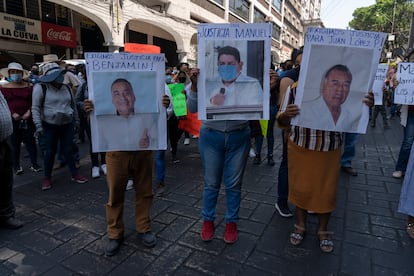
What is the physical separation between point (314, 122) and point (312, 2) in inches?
3429

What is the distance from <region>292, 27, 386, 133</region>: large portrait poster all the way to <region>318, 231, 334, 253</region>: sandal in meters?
1.09

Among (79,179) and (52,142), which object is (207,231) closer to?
(79,179)

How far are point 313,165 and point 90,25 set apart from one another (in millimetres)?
16614

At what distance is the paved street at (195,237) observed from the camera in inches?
100

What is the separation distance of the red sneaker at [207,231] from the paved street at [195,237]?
2.2 inches

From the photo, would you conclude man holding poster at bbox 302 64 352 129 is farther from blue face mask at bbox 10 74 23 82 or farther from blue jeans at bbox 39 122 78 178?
blue face mask at bbox 10 74 23 82

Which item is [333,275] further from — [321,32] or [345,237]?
[321,32]

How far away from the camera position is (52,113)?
433 cm

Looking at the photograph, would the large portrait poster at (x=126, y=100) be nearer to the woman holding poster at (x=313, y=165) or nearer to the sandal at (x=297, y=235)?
the woman holding poster at (x=313, y=165)

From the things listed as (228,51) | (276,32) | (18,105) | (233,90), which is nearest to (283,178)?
(233,90)

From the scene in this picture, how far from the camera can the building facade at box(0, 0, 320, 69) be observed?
1217 centimetres

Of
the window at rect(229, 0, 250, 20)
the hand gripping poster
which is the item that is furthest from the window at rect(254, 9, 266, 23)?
the hand gripping poster

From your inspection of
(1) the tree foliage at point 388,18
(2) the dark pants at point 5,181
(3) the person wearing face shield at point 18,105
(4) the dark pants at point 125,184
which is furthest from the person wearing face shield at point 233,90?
(1) the tree foliage at point 388,18

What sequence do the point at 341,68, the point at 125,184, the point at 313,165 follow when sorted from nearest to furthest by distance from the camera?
the point at 341,68 < the point at 313,165 < the point at 125,184
